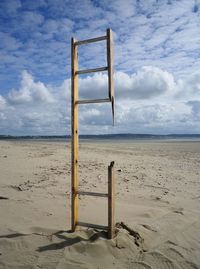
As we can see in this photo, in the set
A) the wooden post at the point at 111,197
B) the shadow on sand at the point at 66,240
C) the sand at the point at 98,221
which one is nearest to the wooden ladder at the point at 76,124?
the wooden post at the point at 111,197

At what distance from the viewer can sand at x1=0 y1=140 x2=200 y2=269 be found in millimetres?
4441

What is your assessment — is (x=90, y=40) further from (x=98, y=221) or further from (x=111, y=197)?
(x=98, y=221)

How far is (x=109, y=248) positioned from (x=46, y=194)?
14.6ft

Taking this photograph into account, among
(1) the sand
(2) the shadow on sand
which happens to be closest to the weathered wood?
(2) the shadow on sand

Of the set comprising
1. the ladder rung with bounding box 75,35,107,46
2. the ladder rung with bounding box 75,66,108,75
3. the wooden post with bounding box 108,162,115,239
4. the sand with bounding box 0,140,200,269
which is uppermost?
the ladder rung with bounding box 75,35,107,46

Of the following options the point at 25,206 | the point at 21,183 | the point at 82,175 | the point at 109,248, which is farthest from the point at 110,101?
the point at 82,175

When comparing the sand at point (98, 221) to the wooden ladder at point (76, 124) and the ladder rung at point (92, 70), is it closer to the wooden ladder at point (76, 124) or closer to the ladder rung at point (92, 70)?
the wooden ladder at point (76, 124)

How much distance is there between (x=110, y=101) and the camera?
4531 mm

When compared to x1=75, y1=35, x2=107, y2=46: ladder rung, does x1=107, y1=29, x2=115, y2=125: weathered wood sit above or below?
below

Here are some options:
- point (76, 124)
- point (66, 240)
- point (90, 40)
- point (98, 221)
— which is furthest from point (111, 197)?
point (90, 40)

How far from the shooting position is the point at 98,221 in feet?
21.3

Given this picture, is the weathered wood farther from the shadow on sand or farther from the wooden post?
the shadow on sand

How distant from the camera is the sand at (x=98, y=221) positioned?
4.44 m

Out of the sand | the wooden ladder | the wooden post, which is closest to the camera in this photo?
the sand
